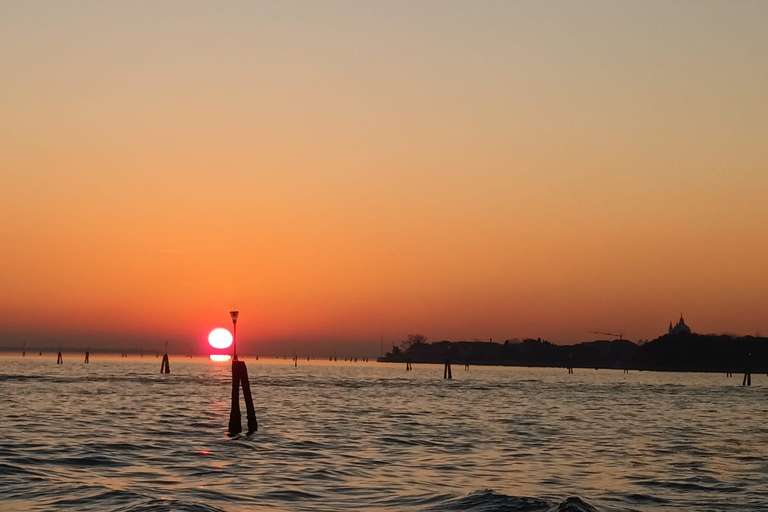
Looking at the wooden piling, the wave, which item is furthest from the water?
the wooden piling

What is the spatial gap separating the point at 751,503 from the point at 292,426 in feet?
80.5

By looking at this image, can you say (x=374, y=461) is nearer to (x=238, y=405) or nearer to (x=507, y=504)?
(x=507, y=504)

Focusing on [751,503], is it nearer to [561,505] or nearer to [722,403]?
[561,505]

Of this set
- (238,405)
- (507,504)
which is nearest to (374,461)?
(507,504)

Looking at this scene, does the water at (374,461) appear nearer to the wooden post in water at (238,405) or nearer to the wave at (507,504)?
the wave at (507,504)

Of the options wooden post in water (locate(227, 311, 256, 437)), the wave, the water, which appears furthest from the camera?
wooden post in water (locate(227, 311, 256, 437))

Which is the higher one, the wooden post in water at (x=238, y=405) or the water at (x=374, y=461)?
the wooden post in water at (x=238, y=405)

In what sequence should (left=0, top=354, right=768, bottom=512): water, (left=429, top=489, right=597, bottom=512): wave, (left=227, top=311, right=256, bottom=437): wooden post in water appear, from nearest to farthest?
1. (left=429, top=489, right=597, bottom=512): wave
2. (left=0, top=354, right=768, bottom=512): water
3. (left=227, top=311, right=256, bottom=437): wooden post in water

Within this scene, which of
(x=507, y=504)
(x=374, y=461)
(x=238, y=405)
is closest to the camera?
(x=507, y=504)

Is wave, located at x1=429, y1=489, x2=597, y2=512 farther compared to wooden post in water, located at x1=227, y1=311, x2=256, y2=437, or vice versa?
wooden post in water, located at x1=227, y1=311, x2=256, y2=437

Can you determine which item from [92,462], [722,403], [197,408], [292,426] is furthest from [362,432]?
[722,403]

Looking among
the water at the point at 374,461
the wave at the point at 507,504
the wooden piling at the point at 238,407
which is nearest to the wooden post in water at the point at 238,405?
the wooden piling at the point at 238,407

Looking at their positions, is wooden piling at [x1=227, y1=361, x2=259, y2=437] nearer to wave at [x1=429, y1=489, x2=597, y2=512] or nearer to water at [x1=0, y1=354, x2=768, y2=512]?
water at [x1=0, y1=354, x2=768, y2=512]

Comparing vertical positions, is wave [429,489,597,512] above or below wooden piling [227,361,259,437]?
below
